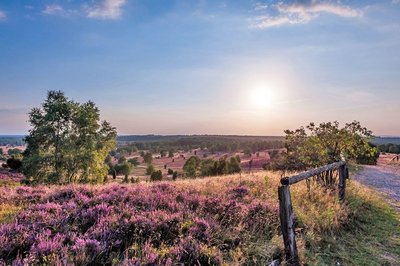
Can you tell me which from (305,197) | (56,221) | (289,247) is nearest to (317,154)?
(305,197)

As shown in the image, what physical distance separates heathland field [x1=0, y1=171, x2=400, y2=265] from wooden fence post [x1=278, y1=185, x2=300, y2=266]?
0.24 metres

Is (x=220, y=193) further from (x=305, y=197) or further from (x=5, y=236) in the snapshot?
(x=5, y=236)

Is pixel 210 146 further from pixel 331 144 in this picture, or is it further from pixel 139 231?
pixel 139 231

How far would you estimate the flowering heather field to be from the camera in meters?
4.36

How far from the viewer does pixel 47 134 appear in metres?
33.9

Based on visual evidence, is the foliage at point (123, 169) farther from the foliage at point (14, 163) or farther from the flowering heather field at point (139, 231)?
the flowering heather field at point (139, 231)

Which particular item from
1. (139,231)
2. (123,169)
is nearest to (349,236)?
(139,231)

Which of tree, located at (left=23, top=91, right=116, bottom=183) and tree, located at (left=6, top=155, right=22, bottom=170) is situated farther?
tree, located at (left=6, top=155, right=22, bottom=170)

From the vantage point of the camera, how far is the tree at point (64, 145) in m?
32.5

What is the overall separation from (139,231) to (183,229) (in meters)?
0.94

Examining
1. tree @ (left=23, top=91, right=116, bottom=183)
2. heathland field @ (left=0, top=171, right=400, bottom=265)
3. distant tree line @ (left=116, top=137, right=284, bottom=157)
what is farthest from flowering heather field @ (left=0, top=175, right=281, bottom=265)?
distant tree line @ (left=116, top=137, right=284, bottom=157)

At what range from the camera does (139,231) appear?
217 inches

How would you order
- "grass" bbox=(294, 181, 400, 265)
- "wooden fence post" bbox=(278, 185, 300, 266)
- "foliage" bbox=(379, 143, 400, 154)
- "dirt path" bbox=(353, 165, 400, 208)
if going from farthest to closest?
"foliage" bbox=(379, 143, 400, 154) → "dirt path" bbox=(353, 165, 400, 208) → "grass" bbox=(294, 181, 400, 265) → "wooden fence post" bbox=(278, 185, 300, 266)

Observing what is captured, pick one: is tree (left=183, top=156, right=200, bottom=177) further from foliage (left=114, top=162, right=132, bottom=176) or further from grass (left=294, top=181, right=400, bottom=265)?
grass (left=294, top=181, right=400, bottom=265)
